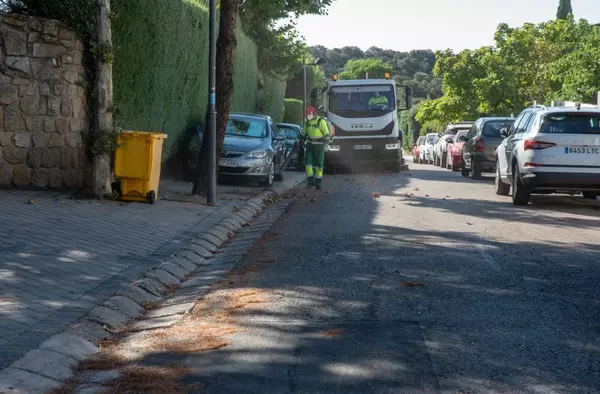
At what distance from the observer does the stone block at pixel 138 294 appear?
820 centimetres

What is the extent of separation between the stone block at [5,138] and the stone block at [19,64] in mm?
992

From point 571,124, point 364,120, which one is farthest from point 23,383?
point 364,120

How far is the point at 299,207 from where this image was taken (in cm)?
1723

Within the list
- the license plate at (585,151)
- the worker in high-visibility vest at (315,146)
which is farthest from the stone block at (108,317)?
the worker in high-visibility vest at (315,146)

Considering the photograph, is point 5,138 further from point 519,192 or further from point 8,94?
point 519,192

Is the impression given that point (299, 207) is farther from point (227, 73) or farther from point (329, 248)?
point (329, 248)

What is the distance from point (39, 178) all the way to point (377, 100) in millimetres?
17134

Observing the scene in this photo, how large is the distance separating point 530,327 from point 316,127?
15404 mm

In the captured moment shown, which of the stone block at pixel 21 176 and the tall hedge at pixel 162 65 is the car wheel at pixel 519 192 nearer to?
the tall hedge at pixel 162 65

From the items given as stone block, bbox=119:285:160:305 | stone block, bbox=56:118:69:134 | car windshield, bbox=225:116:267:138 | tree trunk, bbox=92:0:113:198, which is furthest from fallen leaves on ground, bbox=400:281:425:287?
car windshield, bbox=225:116:267:138

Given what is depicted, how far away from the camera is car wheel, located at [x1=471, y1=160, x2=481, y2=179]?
27.9 m

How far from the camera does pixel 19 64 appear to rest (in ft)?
49.2

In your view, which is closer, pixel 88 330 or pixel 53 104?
pixel 88 330

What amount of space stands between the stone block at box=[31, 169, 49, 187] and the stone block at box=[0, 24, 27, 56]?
1.83 m
